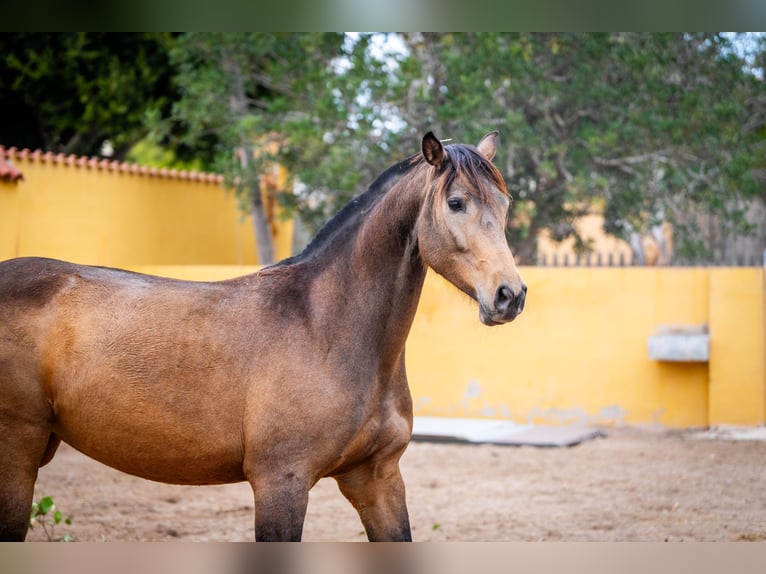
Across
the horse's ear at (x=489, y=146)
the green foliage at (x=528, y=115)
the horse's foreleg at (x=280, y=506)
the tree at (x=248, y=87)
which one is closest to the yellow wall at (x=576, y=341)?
the green foliage at (x=528, y=115)

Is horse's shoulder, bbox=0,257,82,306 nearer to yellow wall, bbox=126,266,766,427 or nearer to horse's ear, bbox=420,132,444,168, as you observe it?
horse's ear, bbox=420,132,444,168

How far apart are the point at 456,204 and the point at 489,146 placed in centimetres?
53

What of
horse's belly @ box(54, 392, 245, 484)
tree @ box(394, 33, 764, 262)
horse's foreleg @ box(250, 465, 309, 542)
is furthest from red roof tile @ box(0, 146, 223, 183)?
horse's foreleg @ box(250, 465, 309, 542)

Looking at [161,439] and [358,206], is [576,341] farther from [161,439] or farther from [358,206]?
[161,439]

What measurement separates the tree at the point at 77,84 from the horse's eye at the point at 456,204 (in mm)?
11336

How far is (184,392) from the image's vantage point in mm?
3152

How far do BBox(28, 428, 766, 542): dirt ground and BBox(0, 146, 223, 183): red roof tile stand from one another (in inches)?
111

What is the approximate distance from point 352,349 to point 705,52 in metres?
9.01

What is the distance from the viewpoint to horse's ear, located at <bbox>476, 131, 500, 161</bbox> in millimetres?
3420

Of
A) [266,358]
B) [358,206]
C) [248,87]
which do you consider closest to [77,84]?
[248,87]

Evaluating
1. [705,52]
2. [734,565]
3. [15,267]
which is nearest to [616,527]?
[734,565]

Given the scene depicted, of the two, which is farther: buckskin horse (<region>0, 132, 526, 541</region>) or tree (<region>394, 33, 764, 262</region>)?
tree (<region>394, 33, 764, 262</region>)
